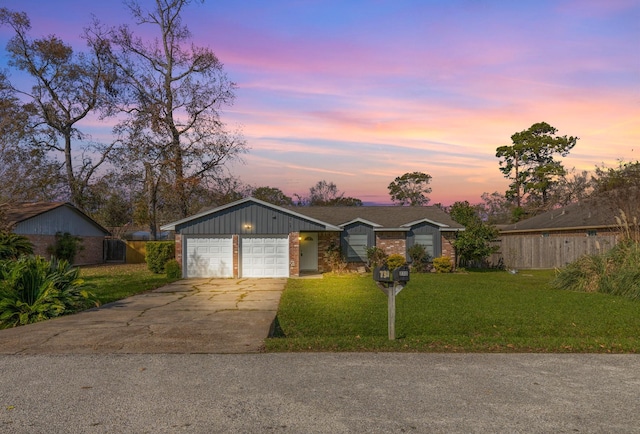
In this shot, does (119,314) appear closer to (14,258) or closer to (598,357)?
(14,258)

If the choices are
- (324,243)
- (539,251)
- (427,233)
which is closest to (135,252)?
(324,243)

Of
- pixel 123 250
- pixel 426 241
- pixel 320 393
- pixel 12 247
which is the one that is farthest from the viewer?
pixel 123 250

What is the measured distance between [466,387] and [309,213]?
22.2 meters

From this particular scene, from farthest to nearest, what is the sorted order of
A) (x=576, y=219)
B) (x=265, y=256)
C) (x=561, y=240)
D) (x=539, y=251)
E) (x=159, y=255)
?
(x=576, y=219)
(x=539, y=251)
(x=561, y=240)
(x=159, y=255)
(x=265, y=256)

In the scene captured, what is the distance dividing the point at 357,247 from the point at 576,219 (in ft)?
44.0

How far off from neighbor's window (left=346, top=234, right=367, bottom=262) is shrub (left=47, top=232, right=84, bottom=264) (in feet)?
53.7

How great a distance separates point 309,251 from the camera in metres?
24.9

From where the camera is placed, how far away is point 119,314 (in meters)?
10.7

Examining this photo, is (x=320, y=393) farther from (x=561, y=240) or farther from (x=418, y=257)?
(x=561, y=240)

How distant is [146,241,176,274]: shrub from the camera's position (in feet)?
74.8

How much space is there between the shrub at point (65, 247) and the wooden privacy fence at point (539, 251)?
2482cm

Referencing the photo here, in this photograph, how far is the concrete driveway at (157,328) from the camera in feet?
24.7

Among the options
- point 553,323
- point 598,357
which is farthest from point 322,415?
point 553,323

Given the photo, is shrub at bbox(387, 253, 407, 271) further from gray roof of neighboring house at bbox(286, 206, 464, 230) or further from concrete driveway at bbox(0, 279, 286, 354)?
concrete driveway at bbox(0, 279, 286, 354)
